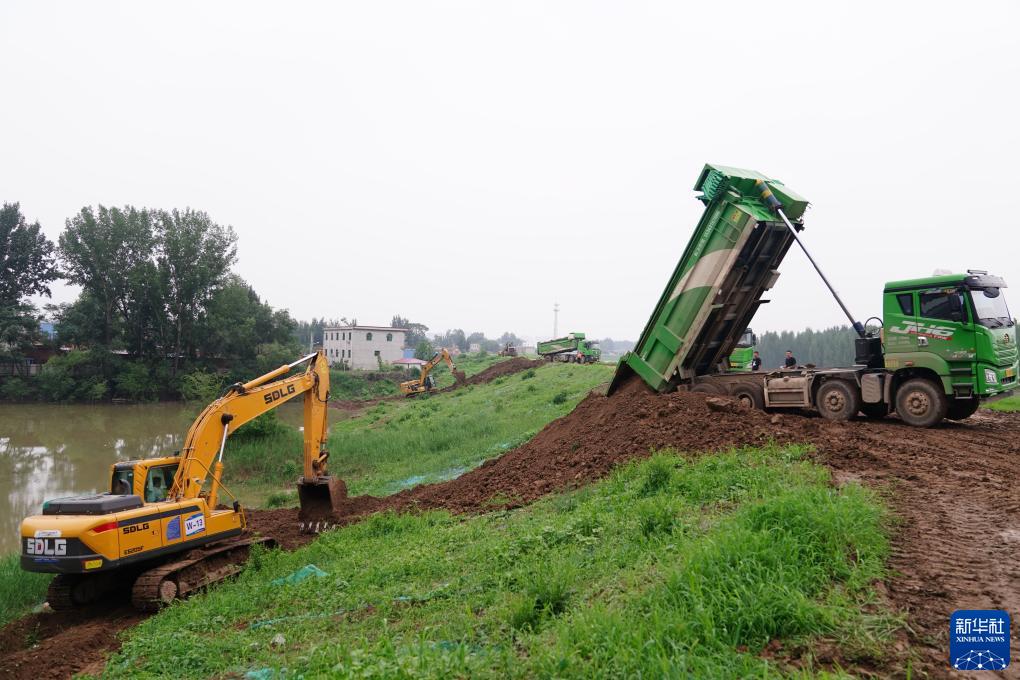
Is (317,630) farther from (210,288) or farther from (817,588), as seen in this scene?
(210,288)

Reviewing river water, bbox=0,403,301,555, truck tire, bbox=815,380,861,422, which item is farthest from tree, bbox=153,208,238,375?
truck tire, bbox=815,380,861,422

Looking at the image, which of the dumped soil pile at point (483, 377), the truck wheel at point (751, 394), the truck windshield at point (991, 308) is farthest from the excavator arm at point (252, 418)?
the dumped soil pile at point (483, 377)

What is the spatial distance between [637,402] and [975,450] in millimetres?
4699

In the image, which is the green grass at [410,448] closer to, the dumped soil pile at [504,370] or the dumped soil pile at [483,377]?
the dumped soil pile at [504,370]

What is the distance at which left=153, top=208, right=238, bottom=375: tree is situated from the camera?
1885 inches

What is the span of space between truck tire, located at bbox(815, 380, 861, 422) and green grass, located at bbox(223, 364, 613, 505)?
6409 mm

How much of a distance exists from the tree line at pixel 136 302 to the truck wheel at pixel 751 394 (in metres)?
42.1

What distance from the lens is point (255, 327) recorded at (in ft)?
171

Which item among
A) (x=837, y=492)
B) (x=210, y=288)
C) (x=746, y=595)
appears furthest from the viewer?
(x=210, y=288)

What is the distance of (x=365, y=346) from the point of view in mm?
73938

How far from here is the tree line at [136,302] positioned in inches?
1743

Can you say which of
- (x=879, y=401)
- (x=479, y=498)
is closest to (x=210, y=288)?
(x=479, y=498)

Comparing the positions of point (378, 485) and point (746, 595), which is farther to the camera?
point (378, 485)

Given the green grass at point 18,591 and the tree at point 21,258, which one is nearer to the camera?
the green grass at point 18,591
